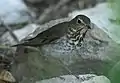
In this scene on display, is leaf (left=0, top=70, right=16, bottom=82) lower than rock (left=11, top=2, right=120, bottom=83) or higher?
lower

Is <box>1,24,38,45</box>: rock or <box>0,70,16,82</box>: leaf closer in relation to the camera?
<box>0,70,16,82</box>: leaf

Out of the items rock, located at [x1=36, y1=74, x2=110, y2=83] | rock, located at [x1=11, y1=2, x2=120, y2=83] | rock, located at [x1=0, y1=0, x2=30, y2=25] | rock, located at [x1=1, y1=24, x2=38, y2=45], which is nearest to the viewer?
rock, located at [x1=36, y1=74, x2=110, y2=83]

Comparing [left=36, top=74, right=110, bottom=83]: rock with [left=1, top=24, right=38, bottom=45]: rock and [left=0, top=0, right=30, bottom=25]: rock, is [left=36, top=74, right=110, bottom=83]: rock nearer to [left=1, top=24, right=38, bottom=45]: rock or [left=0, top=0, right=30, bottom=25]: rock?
[left=1, top=24, right=38, bottom=45]: rock

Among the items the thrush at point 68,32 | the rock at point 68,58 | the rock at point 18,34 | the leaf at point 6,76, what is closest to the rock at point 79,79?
the rock at point 68,58

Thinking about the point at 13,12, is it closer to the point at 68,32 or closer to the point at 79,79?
the point at 68,32

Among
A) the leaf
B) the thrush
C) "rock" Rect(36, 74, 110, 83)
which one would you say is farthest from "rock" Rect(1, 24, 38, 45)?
"rock" Rect(36, 74, 110, 83)

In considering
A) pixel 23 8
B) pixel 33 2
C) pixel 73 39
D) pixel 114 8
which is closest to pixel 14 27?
pixel 23 8
